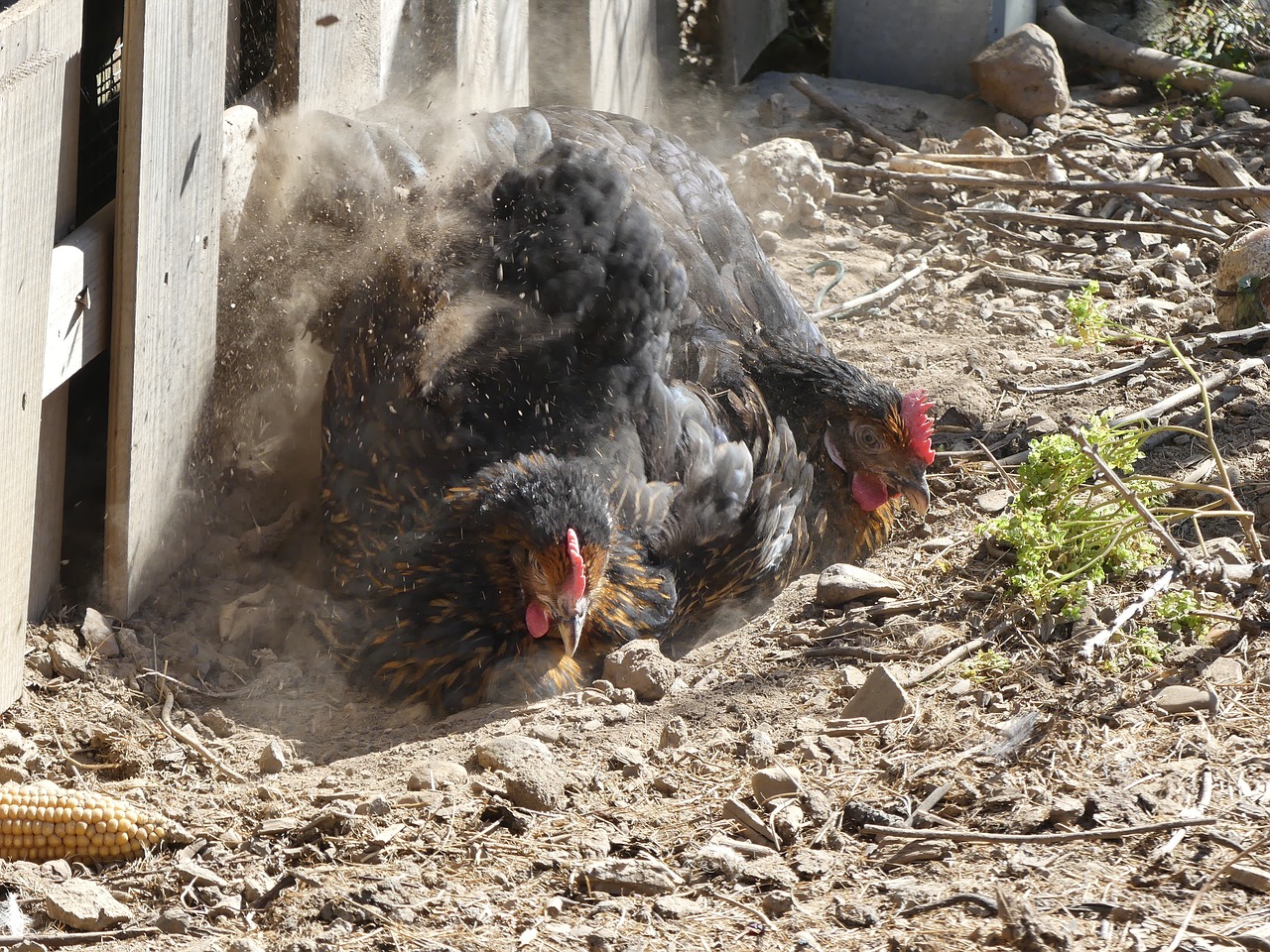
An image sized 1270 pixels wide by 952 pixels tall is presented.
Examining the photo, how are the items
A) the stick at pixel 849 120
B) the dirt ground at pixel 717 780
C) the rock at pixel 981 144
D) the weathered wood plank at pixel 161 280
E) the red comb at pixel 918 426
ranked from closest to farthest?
the dirt ground at pixel 717 780, the weathered wood plank at pixel 161 280, the red comb at pixel 918 426, the rock at pixel 981 144, the stick at pixel 849 120

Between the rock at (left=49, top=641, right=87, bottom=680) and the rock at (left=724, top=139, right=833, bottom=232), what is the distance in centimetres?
393

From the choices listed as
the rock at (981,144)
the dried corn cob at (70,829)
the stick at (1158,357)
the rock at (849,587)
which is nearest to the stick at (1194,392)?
the stick at (1158,357)

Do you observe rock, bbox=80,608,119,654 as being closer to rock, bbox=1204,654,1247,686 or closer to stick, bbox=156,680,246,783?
stick, bbox=156,680,246,783

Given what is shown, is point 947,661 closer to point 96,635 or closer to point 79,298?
point 96,635

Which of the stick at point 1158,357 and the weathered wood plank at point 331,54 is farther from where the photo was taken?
the stick at point 1158,357

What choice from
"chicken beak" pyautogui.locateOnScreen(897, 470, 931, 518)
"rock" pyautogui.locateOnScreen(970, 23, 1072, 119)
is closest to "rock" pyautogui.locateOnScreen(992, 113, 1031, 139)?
"rock" pyautogui.locateOnScreen(970, 23, 1072, 119)

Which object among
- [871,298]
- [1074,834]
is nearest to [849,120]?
[871,298]

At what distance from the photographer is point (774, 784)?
2770 millimetres

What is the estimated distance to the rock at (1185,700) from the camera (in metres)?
2.90

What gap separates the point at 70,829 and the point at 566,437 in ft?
5.46

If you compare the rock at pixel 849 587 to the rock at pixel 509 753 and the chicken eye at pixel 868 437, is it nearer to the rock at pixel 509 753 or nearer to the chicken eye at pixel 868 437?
the chicken eye at pixel 868 437

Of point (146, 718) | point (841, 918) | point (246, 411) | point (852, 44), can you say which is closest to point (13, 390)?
point (146, 718)

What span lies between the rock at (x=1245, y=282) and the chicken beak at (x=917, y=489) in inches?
66.5

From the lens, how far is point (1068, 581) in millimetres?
3391
